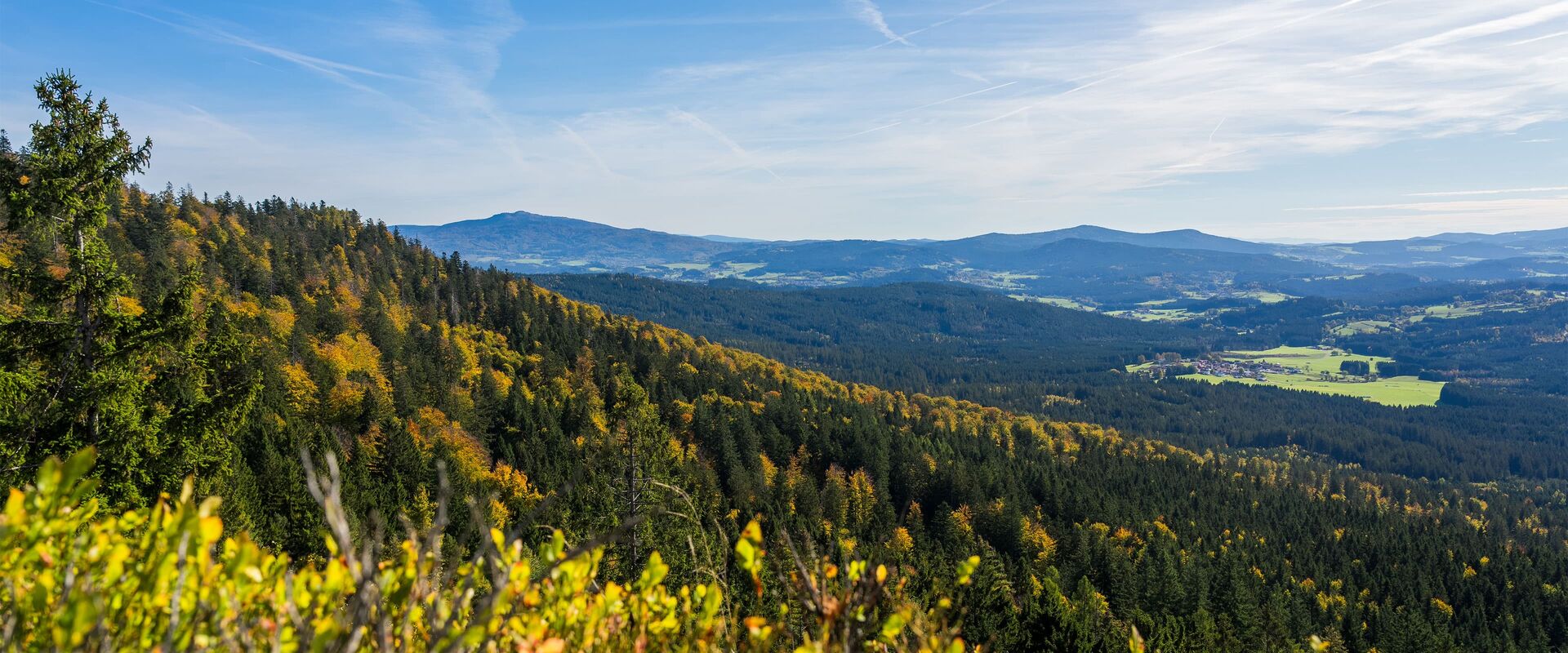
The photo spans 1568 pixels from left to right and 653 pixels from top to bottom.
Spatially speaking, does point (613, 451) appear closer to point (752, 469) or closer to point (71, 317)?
point (71, 317)

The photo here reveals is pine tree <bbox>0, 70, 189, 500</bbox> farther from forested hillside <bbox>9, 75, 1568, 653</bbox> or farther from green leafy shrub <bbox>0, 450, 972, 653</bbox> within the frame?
green leafy shrub <bbox>0, 450, 972, 653</bbox>

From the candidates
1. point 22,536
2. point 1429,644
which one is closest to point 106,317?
point 22,536

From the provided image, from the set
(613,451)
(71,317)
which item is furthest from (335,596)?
(613,451)

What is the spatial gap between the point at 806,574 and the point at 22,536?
5241 mm

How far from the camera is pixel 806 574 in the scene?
4.77 metres

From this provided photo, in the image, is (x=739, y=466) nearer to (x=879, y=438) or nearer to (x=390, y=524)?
(x=879, y=438)

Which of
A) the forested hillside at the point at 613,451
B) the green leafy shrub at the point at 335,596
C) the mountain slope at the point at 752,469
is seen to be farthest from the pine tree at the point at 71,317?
the mountain slope at the point at 752,469

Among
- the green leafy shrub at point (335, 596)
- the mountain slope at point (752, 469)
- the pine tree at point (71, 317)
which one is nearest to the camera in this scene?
the green leafy shrub at point (335, 596)

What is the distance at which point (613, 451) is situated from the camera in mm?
35344

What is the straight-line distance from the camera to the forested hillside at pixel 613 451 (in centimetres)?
1616

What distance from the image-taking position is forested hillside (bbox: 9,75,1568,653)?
16156mm

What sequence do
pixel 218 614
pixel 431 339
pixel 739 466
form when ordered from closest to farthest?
pixel 218 614 → pixel 739 466 → pixel 431 339

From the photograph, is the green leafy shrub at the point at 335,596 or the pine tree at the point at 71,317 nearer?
the green leafy shrub at the point at 335,596

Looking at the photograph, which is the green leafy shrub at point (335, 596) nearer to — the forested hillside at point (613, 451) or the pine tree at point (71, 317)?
the forested hillside at point (613, 451)
